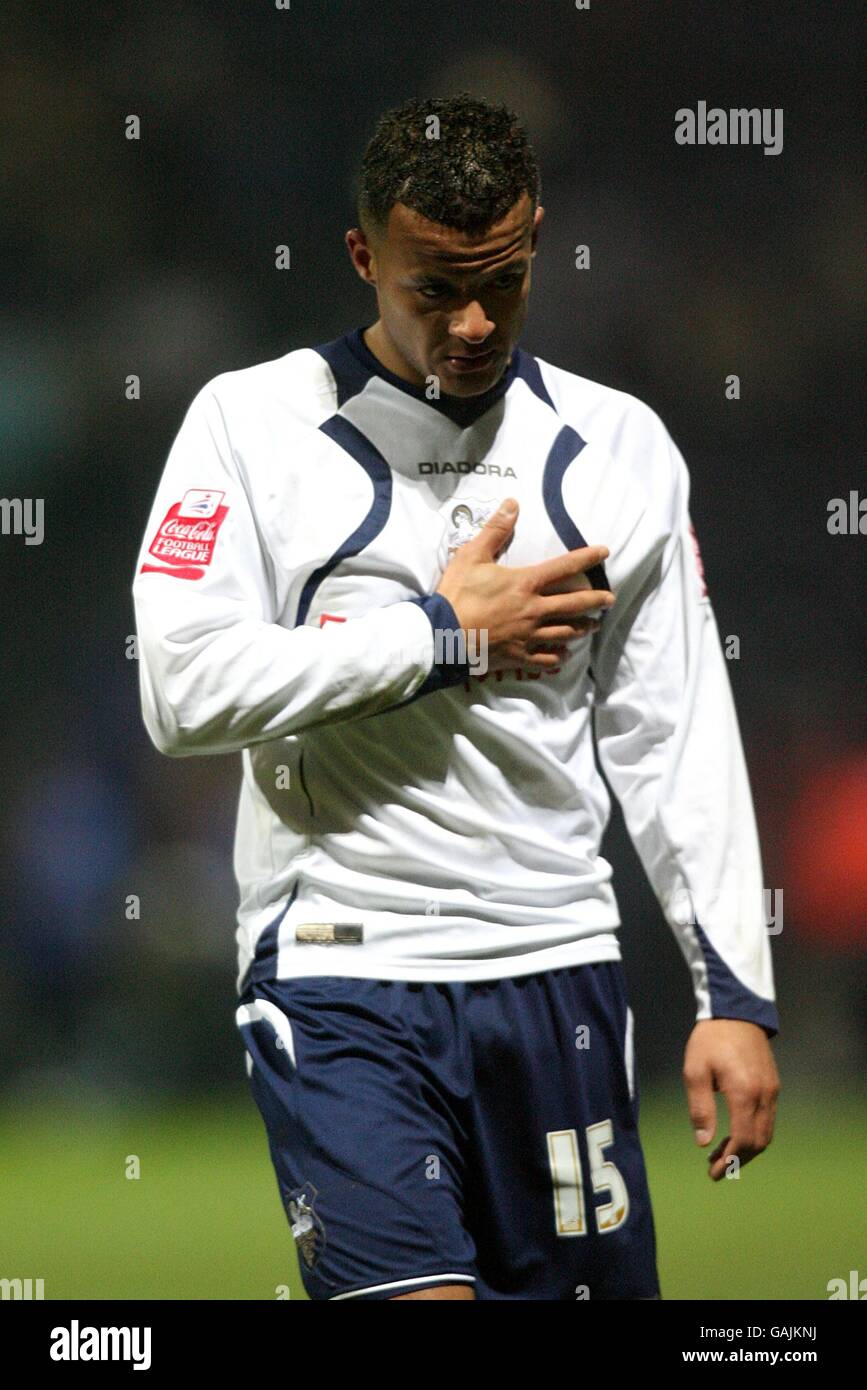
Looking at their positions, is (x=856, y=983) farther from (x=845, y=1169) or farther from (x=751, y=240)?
(x=751, y=240)

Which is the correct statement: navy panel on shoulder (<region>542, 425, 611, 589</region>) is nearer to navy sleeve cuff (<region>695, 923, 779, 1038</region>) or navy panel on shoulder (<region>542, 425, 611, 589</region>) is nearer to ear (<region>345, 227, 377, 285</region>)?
ear (<region>345, 227, 377, 285</region>)

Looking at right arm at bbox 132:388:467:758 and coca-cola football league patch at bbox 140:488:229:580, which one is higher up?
coca-cola football league patch at bbox 140:488:229:580

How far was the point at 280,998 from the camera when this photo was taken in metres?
2.12

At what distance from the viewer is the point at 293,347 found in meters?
3.99

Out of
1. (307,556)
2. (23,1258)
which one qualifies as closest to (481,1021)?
(307,556)

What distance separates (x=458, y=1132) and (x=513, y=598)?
0.63 metres

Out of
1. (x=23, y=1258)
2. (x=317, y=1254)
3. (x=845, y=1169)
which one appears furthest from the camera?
(x=845, y=1169)

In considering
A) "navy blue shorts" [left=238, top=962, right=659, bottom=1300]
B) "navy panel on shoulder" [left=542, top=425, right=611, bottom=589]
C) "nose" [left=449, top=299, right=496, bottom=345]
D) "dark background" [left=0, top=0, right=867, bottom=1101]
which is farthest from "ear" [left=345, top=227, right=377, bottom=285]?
"dark background" [left=0, top=0, right=867, bottom=1101]

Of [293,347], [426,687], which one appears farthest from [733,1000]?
[293,347]

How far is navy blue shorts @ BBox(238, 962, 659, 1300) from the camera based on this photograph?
1.99 meters

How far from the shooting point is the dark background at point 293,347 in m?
3.73

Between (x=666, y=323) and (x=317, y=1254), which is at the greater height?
(x=666, y=323)

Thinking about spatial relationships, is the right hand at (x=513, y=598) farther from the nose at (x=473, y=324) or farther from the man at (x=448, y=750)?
the nose at (x=473, y=324)

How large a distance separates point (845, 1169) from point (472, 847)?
199cm
